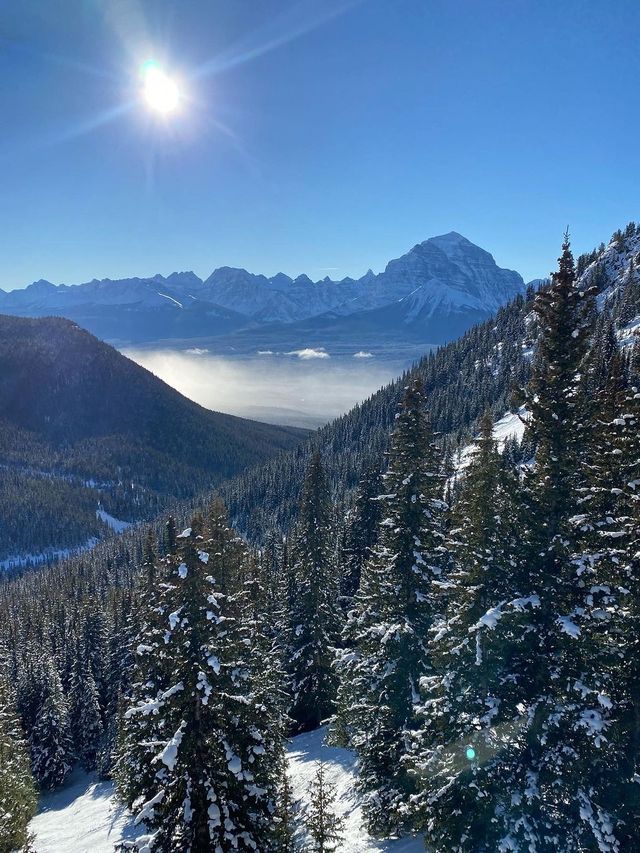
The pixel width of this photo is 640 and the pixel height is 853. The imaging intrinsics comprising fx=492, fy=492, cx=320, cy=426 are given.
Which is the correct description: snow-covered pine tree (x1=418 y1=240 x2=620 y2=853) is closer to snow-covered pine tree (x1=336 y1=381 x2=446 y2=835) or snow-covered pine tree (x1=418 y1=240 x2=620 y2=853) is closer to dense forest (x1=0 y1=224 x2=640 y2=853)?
dense forest (x1=0 y1=224 x2=640 y2=853)

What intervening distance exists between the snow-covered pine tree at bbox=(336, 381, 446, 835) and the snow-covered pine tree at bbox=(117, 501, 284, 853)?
519 cm

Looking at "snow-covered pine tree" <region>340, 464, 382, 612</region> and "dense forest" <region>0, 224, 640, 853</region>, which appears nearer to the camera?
"dense forest" <region>0, 224, 640, 853</region>

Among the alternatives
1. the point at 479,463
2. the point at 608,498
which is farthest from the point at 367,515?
the point at 608,498

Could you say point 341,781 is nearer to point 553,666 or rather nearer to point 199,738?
point 199,738

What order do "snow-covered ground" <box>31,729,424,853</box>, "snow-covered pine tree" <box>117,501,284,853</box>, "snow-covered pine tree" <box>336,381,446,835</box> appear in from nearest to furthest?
"snow-covered pine tree" <box>117,501,284,853</box> → "snow-covered ground" <box>31,729,424,853</box> → "snow-covered pine tree" <box>336,381,446,835</box>

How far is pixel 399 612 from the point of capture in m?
19.6

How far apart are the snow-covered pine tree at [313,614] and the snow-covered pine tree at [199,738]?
19607mm

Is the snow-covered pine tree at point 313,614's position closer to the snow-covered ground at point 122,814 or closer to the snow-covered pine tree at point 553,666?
the snow-covered ground at point 122,814

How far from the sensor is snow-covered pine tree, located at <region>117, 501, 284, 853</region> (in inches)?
554

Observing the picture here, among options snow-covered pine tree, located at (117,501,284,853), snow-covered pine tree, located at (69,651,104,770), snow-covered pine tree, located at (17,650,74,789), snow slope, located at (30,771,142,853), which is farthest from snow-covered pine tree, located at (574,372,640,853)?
snow-covered pine tree, located at (69,651,104,770)

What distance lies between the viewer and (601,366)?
9756 centimetres

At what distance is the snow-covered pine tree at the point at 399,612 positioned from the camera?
18.8 metres

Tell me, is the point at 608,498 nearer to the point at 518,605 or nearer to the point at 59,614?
the point at 518,605

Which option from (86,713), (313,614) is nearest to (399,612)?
(313,614)
